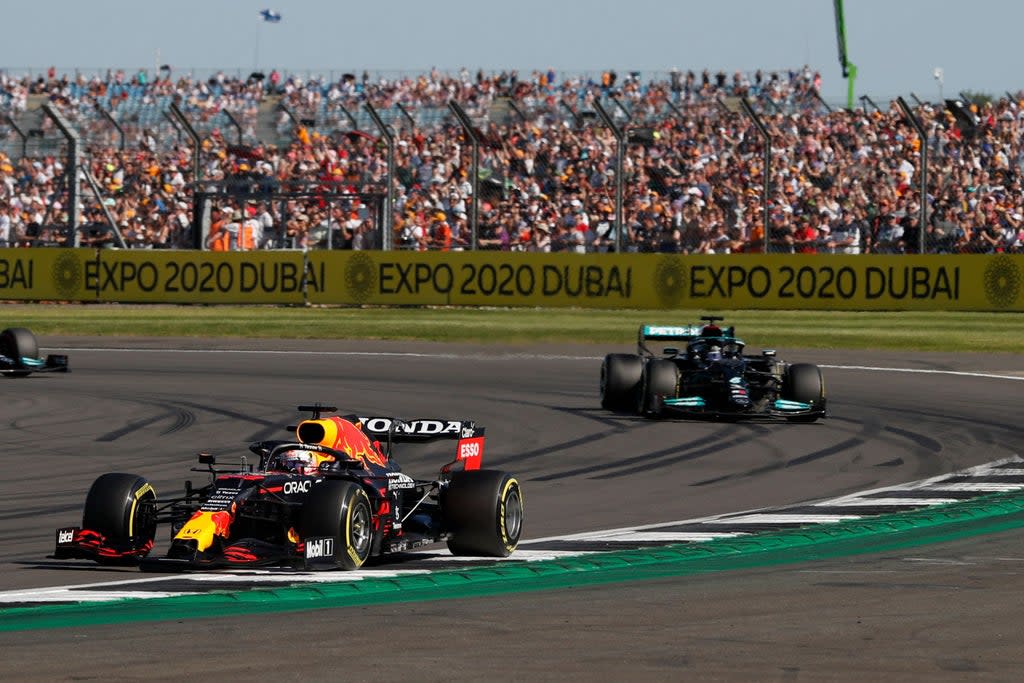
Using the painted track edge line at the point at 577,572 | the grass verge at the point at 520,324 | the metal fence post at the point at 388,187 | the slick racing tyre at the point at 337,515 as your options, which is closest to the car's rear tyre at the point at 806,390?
the painted track edge line at the point at 577,572

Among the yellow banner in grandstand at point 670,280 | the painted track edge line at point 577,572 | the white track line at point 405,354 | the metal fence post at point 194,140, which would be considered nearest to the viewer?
the painted track edge line at point 577,572

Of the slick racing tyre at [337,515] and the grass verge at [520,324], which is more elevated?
the grass verge at [520,324]

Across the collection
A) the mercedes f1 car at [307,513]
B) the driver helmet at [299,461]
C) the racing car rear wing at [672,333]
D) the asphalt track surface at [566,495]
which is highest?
the racing car rear wing at [672,333]

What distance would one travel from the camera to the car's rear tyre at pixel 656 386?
19141mm

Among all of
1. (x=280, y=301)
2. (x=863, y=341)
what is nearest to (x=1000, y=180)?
(x=863, y=341)

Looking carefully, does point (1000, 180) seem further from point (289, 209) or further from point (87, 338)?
point (87, 338)

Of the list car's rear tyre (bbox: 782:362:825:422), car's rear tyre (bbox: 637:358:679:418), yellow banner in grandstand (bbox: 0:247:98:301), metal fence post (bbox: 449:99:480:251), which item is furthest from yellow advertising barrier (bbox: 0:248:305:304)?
car's rear tyre (bbox: 782:362:825:422)

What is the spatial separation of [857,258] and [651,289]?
4.05 meters

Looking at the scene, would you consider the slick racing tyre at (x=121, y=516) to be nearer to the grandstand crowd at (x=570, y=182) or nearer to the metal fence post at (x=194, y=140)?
the grandstand crowd at (x=570, y=182)

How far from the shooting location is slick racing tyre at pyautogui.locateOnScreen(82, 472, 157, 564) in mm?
9719

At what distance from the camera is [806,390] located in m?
18.9

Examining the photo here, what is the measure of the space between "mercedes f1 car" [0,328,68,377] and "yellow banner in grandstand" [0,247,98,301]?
13.5 metres

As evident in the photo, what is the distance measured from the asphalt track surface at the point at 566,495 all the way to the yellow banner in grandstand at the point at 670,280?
5.63m

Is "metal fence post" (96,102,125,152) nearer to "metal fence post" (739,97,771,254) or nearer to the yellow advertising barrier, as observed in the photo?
the yellow advertising barrier
